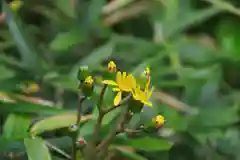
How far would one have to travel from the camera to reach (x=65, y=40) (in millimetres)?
853

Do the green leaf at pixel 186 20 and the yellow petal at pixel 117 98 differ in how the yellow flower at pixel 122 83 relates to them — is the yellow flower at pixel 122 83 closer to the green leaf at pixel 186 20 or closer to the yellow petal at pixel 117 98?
the yellow petal at pixel 117 98

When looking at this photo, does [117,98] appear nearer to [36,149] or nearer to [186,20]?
[36,149]

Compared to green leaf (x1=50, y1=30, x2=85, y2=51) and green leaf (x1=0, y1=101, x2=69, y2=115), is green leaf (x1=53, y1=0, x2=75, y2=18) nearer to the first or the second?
green leaf (x1=50, y1=30, x2=85, y2=51)

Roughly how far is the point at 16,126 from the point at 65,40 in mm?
227

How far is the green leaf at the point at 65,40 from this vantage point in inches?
Answer: 33.0

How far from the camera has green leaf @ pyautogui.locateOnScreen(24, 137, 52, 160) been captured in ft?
1.93

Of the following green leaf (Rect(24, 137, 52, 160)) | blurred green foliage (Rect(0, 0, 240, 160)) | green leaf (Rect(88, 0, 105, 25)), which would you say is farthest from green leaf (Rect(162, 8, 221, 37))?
green leaf (Rect(24, 137, 52, 160))

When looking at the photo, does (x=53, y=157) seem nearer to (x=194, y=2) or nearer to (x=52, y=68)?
(x=52, y=68)

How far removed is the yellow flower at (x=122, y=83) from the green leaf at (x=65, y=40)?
0.30 m

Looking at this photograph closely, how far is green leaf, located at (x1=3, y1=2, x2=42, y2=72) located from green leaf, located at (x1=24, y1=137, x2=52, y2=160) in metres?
0.18

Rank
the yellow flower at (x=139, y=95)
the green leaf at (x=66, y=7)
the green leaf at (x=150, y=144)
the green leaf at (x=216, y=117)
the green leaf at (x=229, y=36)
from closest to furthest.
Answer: the yellow flower at (x=139, y=95) < the green leaf at (x=150, y=144) < the green leaf at (x=216, y=117) < the green leaf at (x=66, y=7) < the green leaf at (x=229, y=36)

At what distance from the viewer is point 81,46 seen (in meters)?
0.92

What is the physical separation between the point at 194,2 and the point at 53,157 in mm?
510

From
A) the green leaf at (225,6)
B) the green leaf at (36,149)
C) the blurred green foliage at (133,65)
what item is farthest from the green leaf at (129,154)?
the green leaf at (225,6)
